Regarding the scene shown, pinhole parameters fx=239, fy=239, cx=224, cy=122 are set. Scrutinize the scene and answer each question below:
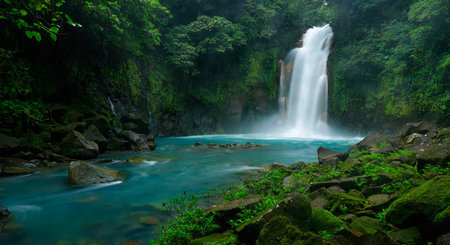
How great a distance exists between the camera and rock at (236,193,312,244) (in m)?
2.37

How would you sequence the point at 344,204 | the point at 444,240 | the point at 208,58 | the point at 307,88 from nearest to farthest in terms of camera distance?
the point at 444,240
the point at 344,204
the point at 307,88
the point at 208,58

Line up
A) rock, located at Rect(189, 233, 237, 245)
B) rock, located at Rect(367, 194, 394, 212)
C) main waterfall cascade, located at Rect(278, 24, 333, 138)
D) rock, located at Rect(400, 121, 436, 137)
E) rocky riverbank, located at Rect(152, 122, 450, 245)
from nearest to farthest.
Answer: rocky riverbank, located at Rect(152, 122, 450, 245), rock, located at Rect(189, 233, 237, 245), rock, located at Rect(367, 194, 394, 212), rock, located at Rect(400, 121, 436, 137), main waterfall cascade, located at Rect(278, 24, 333, 138)

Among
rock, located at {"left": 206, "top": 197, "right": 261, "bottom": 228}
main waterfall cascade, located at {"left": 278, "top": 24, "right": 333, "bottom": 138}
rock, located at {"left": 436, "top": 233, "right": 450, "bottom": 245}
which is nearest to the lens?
rock, located at {"left": 436, "top": 233, "right": 450, "bottom": 245}

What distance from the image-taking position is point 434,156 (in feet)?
12.5

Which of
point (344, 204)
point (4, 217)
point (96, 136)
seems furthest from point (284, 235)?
point (96, 136)

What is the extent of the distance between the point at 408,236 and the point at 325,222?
0.70 meters

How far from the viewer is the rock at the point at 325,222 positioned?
2.39 meters

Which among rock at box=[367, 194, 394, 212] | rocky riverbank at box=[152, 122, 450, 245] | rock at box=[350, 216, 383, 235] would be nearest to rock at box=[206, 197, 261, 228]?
rocky riverbank at box=[152, 122, 450, 245]

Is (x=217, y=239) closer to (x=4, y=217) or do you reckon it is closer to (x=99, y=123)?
(x=4, y=217)

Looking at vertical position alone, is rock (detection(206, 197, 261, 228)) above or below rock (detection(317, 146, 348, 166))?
below

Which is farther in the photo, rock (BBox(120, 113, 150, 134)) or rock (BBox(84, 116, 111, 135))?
rock (BBox(120, 113, 150, 134))

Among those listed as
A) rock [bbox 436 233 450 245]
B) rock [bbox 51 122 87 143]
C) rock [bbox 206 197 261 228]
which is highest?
rock [bbox 51 122 87 143]

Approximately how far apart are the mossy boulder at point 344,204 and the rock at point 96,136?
9025 millimetres

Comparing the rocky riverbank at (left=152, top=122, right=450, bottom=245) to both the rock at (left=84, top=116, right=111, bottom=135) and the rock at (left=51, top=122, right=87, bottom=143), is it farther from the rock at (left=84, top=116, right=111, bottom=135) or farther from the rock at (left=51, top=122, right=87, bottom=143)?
the rock at (left=84, top=116, right=111, bottom=135)
